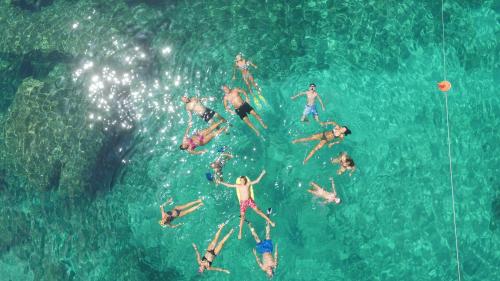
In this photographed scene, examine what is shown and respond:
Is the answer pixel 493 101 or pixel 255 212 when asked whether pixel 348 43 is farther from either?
pixel 255 212

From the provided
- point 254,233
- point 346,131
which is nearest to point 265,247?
point 254,233

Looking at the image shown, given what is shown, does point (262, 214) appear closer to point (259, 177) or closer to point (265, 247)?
point (265, 247)

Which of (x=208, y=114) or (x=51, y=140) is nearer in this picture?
(x=208, y=114)

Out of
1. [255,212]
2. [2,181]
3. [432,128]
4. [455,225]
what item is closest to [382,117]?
[432,128]

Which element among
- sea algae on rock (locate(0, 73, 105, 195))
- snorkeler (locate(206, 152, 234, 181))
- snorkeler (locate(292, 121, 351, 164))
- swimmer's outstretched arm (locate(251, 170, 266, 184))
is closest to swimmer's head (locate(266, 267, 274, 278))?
swimmer's outstretched arm (locate(251, 170, 266, 184))

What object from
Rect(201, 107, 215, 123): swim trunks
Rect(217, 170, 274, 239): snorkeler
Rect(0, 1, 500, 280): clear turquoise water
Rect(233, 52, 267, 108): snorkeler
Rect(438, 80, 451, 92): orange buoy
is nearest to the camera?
Rect(217, 170, 274, 239): snorkeler

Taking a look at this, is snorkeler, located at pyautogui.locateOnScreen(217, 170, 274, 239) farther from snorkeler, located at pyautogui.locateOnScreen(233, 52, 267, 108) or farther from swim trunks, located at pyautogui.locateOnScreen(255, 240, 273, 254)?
snorkeler, located at pyautogui.locateOnScreen(233, 52, 267, 108)
